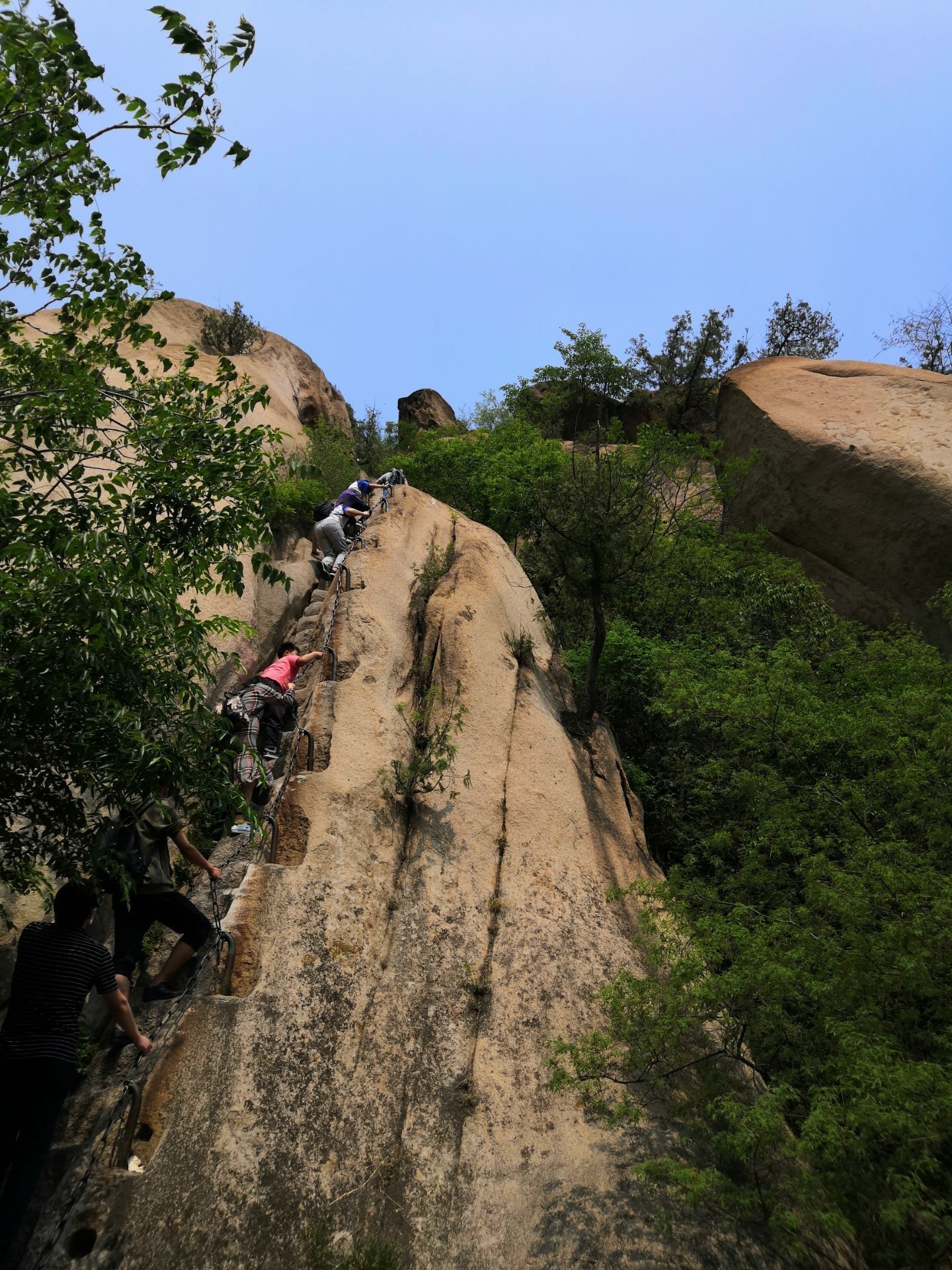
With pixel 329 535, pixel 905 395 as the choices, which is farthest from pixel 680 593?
pixel 905 395

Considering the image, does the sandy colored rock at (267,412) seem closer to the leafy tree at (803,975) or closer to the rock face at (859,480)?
the leafy tree at (803,975)

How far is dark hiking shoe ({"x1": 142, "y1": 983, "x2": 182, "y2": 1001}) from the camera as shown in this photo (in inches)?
277

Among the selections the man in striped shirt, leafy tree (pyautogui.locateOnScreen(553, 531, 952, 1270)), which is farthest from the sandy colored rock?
leafy tree (pyautogui.locateOnScreen(553, 531, 952, 1270))

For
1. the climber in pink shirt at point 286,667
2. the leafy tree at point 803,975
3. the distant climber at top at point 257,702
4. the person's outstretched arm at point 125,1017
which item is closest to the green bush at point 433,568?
the climber in pink shirt at point 286,667

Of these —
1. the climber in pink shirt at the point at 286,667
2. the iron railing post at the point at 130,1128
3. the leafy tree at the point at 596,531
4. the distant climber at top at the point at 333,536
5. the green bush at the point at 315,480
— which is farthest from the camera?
the green bush at the point at 315,480

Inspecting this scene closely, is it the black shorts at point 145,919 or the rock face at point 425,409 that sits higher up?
the rock face at point 425,409

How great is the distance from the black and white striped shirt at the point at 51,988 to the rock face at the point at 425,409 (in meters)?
33.7

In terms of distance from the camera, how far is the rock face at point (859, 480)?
19000 millimetres

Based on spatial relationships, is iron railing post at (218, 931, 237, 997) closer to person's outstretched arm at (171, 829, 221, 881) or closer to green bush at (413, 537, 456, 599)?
person's outstretched arm at (171, 829, 221, 881)

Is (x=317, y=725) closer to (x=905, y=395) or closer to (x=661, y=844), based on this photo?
(x=661, y=844)

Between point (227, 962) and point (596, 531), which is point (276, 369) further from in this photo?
point (227, 962)

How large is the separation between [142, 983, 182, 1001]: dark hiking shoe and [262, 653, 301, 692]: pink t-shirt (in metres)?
3.56

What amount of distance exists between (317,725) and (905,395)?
1839 cm

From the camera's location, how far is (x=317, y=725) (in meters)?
9.74
